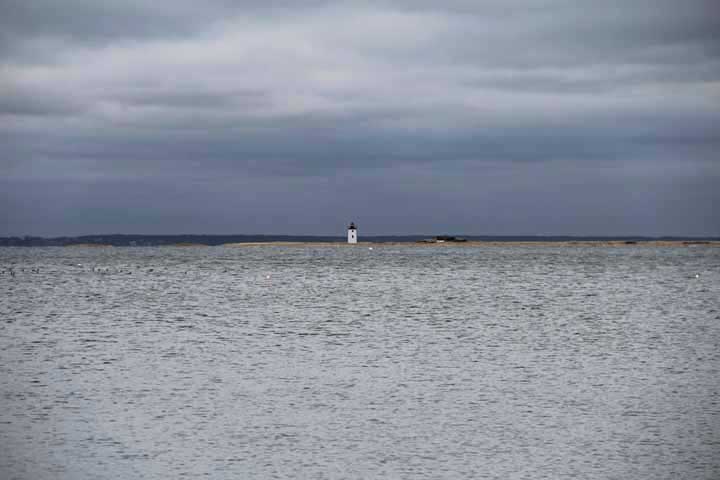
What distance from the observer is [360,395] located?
27.3m

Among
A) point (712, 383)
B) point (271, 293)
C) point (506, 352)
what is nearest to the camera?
point (712, 383)

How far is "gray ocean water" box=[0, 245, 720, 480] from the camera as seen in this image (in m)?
19.5

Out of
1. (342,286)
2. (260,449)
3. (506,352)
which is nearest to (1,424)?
(260,449)

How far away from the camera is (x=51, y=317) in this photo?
189ft

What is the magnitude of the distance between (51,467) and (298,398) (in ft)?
30.1

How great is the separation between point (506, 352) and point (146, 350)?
15863 millimetres

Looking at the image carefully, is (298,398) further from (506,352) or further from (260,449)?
(506,352)

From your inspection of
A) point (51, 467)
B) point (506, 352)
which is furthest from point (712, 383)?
point (51, 467)

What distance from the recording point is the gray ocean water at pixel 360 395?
19516 millimetres

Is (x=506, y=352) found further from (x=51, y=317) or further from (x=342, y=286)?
(x=342, y=286)

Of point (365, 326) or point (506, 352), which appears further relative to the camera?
point (365, 326)

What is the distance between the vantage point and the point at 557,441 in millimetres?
21188

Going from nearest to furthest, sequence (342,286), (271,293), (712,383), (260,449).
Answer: (260,449), (712,383), (271,293), (342,286)

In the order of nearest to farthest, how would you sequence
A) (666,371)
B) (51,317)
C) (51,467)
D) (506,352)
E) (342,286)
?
(51,467)
(666,371)
(506,352)
(51,317)
(342,286)
